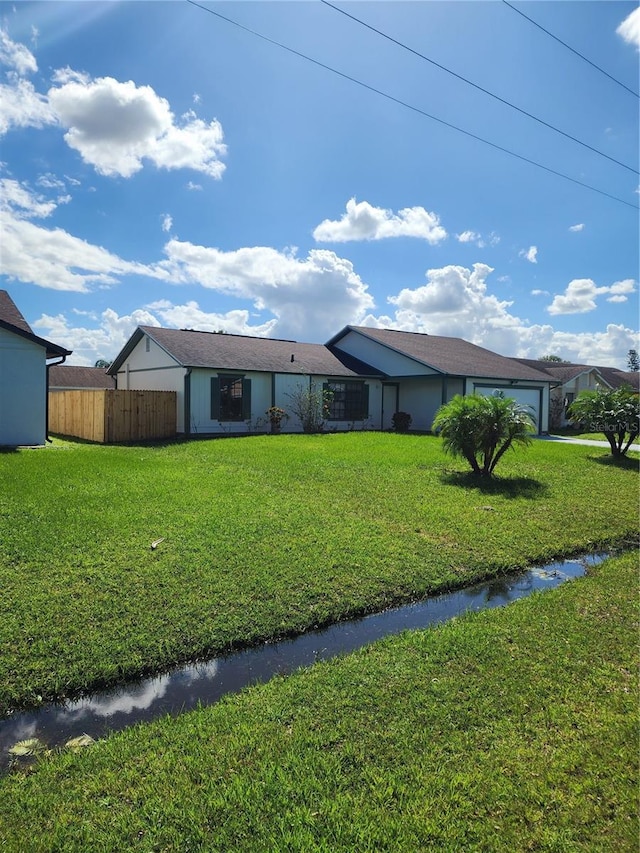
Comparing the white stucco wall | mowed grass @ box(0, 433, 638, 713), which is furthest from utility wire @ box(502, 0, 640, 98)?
the white stucco wall

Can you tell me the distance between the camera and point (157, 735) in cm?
279

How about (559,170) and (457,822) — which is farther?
(559,170)

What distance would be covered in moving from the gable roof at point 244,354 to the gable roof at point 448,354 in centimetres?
156

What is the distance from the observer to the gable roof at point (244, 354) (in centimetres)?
1911

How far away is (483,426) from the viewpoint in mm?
10688

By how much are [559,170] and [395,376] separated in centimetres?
1206

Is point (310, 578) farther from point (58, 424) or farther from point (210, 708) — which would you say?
point (58, 424)

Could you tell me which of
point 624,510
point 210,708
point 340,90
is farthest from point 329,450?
point 210,708

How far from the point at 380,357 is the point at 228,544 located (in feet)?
62.2

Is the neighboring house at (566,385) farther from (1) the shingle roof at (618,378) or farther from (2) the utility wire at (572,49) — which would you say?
(2) the utility wire at (572,49)

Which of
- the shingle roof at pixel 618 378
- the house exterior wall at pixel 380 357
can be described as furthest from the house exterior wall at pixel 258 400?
the shingle roof at pixel 618 378

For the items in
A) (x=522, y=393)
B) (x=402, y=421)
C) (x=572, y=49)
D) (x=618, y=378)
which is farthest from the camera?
(x=618, y=378)

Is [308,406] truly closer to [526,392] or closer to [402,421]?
[402,421]

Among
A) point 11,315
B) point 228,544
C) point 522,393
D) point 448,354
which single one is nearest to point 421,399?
point 448,354
